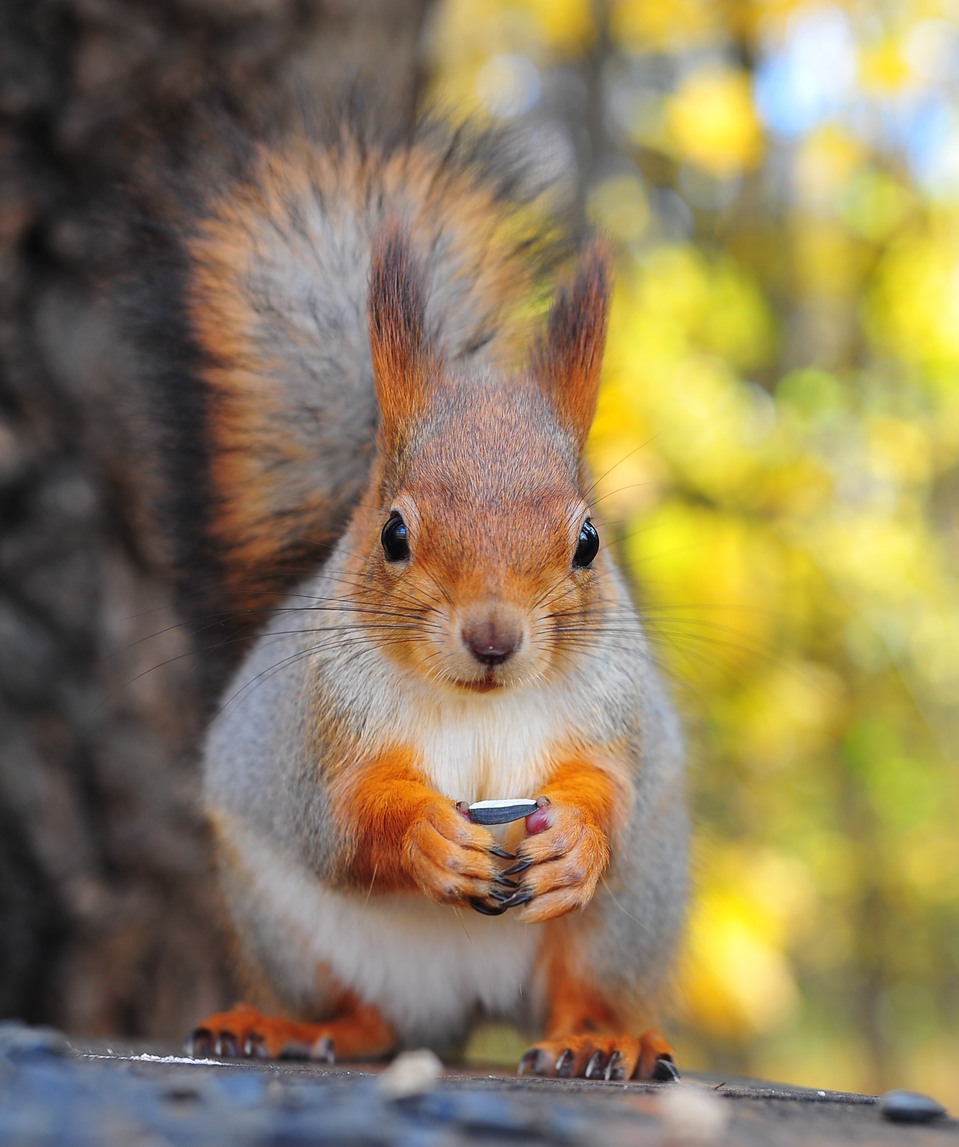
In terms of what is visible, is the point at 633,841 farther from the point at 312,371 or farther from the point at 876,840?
the point at 876,840

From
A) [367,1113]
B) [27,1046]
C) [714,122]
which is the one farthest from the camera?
[714,122]

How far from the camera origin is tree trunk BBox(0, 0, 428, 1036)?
246 cm

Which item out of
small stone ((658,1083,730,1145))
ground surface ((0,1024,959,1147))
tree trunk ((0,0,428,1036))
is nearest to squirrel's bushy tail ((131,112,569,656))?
tree trunk ((0,0,428,1036))

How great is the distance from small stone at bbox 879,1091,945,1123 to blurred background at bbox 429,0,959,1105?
926 millimetres

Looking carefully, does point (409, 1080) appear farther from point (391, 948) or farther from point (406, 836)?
point (391, 948)

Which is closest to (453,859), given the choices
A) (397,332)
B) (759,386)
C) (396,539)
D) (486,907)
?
(486,907)

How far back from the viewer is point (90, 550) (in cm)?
265

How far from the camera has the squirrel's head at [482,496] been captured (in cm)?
153

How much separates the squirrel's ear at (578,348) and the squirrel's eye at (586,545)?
23 centimetres

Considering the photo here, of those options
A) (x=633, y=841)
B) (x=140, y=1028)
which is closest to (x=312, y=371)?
(x=633, y=841)

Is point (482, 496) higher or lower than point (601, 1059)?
higher

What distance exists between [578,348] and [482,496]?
1.28 ft

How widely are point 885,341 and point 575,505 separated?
209 centimetres

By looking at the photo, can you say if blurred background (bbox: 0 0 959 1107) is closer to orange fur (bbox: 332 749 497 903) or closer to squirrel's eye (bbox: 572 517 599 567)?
squirrel's eye (bbox: 572 517 599 567)
